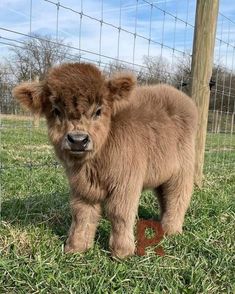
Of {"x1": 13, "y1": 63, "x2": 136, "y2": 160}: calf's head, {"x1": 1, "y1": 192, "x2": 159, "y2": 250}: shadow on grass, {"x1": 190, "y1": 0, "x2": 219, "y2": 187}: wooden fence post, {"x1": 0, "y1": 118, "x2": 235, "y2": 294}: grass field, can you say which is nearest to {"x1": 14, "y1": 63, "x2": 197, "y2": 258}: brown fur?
{"x1": 13, "y1": 63, "x2": 136, "y2": 160}: calf's head

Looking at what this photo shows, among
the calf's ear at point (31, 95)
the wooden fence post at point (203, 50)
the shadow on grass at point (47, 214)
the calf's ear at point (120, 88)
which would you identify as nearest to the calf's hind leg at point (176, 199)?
the shadow on grass at point (47, 214)

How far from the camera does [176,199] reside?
184 inches

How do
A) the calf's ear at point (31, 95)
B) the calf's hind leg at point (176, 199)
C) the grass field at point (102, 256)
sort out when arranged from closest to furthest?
1. the grass field at point (102, 256)
2. the calf's ear at point (31, 95)
3. the calf's hind leg at point (176, 199)

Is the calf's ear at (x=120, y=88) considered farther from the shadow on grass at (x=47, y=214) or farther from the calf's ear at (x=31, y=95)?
the shadow on grass at (x=47, y=214)

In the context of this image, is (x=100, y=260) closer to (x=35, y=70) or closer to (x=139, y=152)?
(x=139, y=152)

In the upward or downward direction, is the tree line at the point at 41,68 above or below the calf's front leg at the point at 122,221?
above

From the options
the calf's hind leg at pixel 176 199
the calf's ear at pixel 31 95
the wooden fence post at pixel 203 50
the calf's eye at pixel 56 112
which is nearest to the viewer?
the calf's eye at pixel 56 112

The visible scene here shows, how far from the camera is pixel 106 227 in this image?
15.0ft

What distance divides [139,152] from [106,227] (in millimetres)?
989

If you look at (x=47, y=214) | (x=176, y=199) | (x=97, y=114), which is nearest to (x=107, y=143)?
(x=97, y=114)

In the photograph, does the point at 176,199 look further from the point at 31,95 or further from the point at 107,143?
the point at 31,95

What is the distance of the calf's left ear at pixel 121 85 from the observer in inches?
147

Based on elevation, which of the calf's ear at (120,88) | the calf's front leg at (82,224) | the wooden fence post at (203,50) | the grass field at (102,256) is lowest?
the grass field at (102,256)

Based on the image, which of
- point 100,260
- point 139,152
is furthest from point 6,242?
point 139,152
